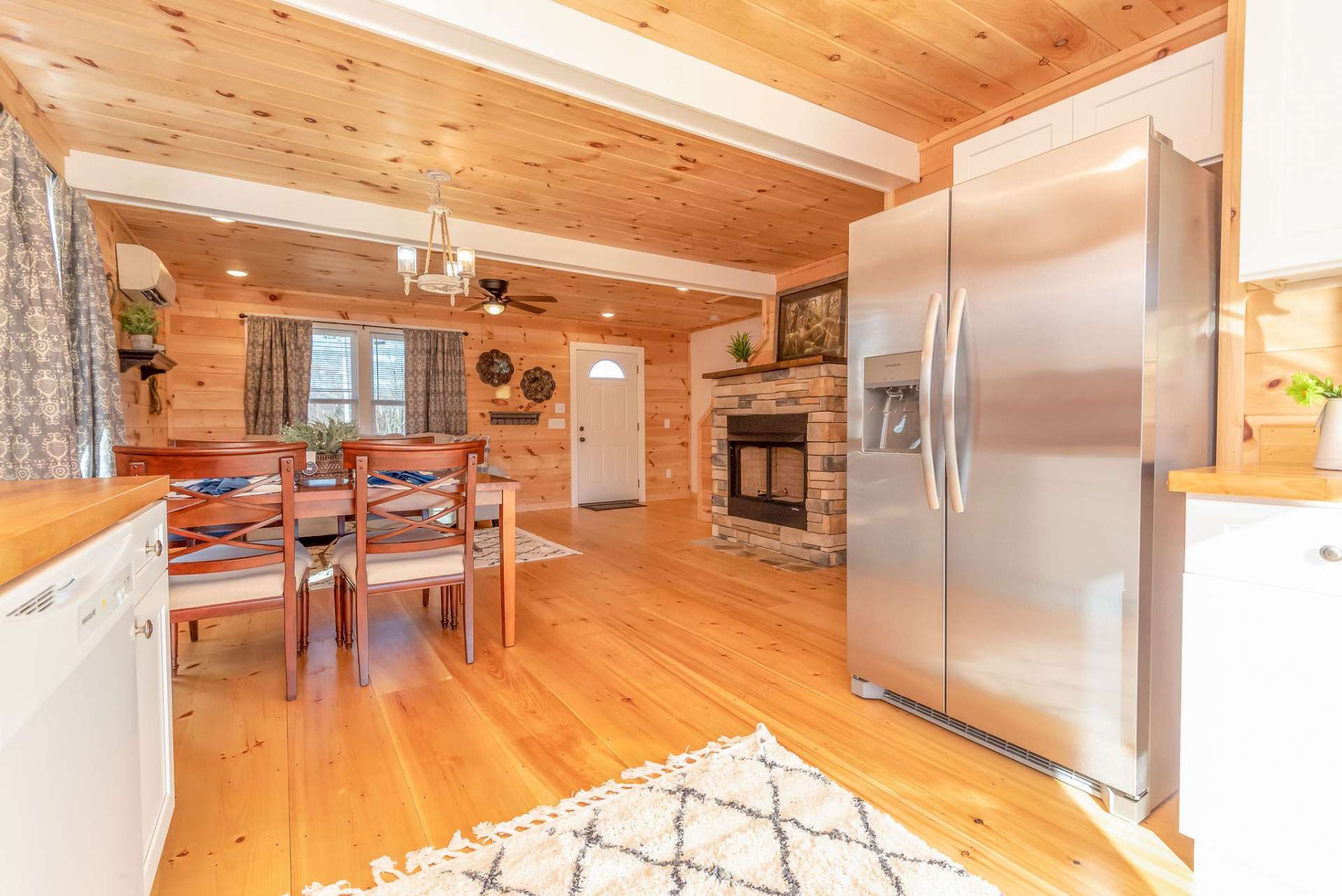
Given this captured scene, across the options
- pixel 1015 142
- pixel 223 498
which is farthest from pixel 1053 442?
Result: pixel 223 498

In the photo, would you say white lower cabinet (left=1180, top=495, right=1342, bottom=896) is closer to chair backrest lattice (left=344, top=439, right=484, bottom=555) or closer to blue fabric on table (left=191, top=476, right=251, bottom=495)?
chair backrest lattice (left=344, top=439, right=484, bottom=555)

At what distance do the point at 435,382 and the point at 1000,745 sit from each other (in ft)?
20.5

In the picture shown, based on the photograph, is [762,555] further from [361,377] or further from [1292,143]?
[361,377]

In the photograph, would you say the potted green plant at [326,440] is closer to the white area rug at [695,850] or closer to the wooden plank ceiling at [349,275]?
the wooden plank ceiling at [349,275]

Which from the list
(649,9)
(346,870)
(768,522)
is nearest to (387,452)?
(346,870)

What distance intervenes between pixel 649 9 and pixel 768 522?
3.58 m

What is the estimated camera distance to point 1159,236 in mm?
1521

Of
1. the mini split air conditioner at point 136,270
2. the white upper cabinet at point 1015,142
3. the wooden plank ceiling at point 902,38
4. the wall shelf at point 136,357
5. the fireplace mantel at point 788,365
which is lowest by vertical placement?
the wall shelf at point 136,357

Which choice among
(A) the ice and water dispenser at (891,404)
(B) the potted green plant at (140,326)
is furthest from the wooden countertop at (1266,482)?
(B) the potted green plant at (140,326)

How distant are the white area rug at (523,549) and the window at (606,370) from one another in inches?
110

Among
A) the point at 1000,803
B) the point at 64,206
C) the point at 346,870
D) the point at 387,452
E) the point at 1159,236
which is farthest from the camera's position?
the point at 64,206

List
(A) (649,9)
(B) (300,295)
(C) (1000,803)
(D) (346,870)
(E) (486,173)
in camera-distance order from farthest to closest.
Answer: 1. (B) (300,295)
2. (E) (486,173)
3. (A) (649,9)
4. (C) (1000,803)
5. (D) (346,870)

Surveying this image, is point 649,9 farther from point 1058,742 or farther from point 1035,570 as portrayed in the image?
point 1058,742

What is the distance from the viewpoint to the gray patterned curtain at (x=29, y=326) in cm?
223
